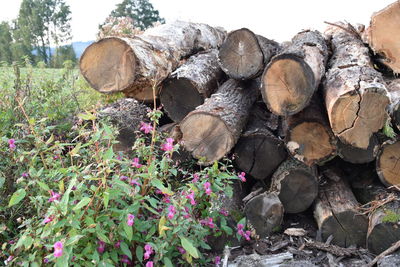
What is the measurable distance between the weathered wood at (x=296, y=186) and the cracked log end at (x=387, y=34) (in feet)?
4.09

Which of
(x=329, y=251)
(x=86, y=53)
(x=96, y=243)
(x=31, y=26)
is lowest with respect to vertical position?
(x=31, y=26)

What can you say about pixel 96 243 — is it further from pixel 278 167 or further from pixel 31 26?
pixel 31 26

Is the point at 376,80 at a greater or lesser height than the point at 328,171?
greater

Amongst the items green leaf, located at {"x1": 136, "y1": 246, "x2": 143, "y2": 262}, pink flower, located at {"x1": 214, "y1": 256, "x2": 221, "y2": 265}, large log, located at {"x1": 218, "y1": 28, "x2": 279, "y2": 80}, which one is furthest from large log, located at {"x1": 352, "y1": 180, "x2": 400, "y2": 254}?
green leaf, located at {"x1": 136, "y1": 246, "x2": 143, "y2": 262}

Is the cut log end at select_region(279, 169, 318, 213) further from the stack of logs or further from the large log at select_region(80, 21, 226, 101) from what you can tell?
the large log at select_region(80, 21, 226, 101)

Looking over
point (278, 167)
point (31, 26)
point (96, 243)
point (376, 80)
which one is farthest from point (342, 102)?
point (31, 26)

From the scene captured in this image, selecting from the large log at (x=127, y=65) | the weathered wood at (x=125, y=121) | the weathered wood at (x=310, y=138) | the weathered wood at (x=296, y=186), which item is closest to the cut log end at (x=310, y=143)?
the weathered wood at (x=310, y=138)

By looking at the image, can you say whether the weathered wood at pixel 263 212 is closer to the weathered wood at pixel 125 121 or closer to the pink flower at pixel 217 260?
the pink flower at pixel 217 260

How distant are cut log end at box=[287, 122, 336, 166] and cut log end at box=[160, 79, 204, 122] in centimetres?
99

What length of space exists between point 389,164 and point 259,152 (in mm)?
997

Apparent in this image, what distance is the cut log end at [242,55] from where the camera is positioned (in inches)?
141

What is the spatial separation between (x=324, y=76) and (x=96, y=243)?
87.9 inches

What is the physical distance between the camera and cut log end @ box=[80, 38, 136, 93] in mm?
3314

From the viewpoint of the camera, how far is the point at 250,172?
349 centimetres
